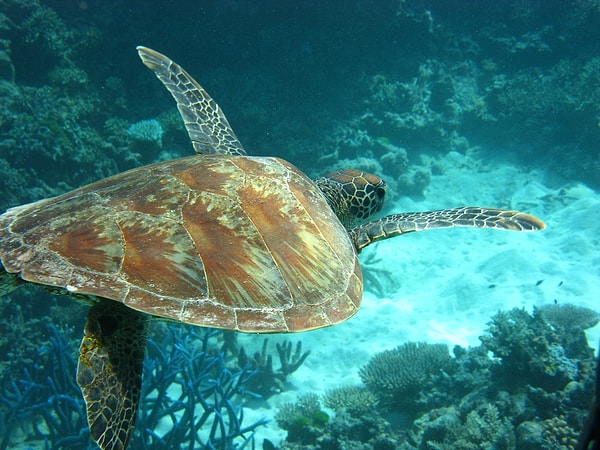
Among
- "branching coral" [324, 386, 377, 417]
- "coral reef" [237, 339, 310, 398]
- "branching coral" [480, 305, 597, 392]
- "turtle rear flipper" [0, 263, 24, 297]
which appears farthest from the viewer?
Result: "coral reef" [237, 339, 310, 398]

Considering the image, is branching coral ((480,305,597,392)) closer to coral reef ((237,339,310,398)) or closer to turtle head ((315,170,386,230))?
turtle head ((315,170,386,230))

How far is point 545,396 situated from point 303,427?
2717 millimetres

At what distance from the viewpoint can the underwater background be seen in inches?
165

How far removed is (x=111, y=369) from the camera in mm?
2025

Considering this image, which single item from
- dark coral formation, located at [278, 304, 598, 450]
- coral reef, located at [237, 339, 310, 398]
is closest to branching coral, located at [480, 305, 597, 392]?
dark coral formation, located at [278, 304, 598, 450]

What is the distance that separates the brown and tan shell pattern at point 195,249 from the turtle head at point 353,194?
1.10 metres

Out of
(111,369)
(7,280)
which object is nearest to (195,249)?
(111,369)

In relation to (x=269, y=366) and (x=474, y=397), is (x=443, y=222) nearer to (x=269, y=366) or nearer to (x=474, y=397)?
(x=474, y=397)

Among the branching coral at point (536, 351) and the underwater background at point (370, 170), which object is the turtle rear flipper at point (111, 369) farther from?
the branching coral at point (536, 351)

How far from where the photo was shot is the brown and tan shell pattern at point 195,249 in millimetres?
1954

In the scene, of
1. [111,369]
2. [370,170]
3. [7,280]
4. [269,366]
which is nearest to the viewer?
[111,369]

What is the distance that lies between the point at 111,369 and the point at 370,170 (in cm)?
879

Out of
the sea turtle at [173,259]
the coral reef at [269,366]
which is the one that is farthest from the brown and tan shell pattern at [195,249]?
the coral reef at [269,366]

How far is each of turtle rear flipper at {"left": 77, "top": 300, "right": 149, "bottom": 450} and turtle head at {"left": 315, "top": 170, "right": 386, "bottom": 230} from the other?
90.8 inches
